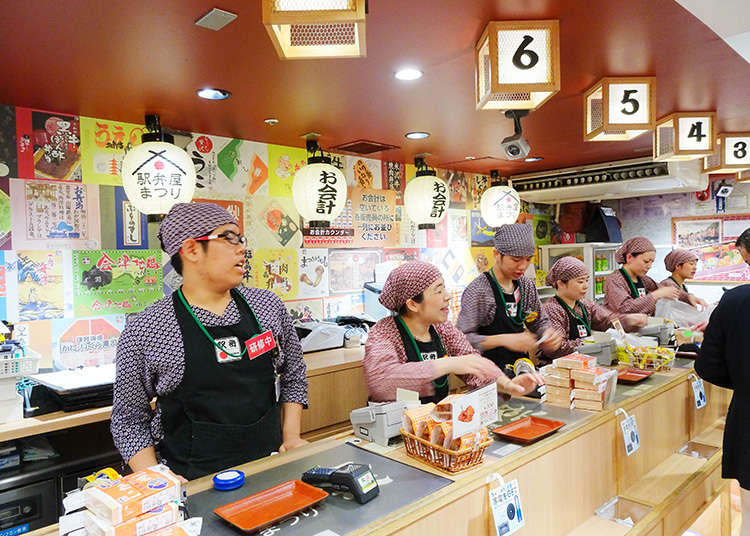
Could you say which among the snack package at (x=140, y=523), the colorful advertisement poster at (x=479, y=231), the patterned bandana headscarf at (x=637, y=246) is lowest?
the snack package at (x=140, y=523)

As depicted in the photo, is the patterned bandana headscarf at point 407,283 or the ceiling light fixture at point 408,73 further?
the ceiling light fixture at point 408,73

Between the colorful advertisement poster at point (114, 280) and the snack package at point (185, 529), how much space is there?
2.98 meters

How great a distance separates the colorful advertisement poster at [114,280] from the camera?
3.69 m

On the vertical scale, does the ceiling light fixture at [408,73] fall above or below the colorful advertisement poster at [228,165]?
above

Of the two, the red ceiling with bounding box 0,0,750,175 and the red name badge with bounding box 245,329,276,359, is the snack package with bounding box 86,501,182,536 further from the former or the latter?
the red ceiling with bounding box 0,0,750,175

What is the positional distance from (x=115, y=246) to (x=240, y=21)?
7.40 feet

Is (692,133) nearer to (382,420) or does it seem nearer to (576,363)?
(576,363)

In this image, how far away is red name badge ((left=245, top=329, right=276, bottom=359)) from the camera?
6.52 feet

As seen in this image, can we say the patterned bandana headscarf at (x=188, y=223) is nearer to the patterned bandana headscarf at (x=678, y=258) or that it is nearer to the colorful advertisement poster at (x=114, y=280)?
the colorful advertisement poster at (x=114, y=280)

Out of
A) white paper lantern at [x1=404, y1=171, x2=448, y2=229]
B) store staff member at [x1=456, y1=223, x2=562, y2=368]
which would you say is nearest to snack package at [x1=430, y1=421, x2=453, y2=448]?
store staff member at [x1=456, y1=223, x2=562, y2=368]

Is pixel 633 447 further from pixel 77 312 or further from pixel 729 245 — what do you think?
pixel 729 245

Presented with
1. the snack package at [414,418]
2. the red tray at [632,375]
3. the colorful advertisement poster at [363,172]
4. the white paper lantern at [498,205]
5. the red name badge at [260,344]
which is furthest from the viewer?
the white paper lantern at [498,205]

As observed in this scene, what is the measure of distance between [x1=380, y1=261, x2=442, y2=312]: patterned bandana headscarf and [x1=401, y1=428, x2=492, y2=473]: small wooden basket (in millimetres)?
830

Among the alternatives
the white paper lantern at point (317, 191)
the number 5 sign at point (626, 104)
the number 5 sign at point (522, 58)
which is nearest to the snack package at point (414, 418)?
the number 5 sign at point (522, 58)
